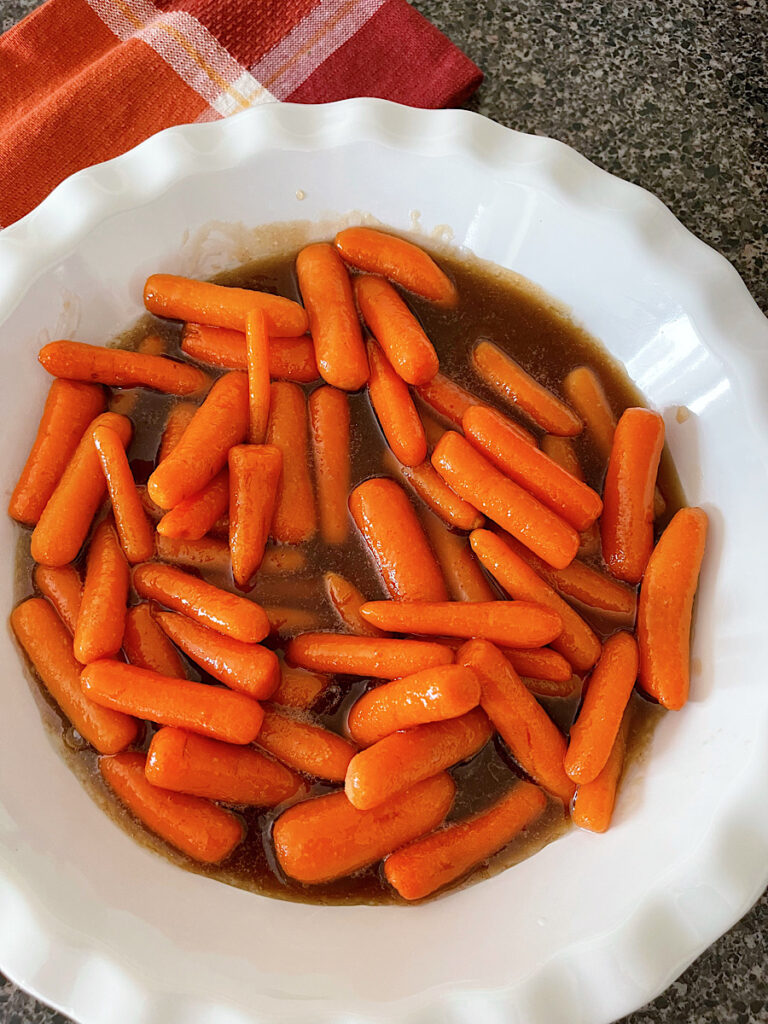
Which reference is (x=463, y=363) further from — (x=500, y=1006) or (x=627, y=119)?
(x=500, y=1006)

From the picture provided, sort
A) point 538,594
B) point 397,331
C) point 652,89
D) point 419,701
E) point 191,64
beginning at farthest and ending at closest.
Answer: point 652,89 < point 191,64 < point 397,331 < point 538,594 < point 419,701

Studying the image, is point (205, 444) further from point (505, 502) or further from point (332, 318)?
point (505, 502)

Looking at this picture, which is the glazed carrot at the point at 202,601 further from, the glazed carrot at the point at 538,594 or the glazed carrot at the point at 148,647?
the glazed carrot at the point at 538,594

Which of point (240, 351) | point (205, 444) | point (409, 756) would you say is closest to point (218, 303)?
point (240, 351)

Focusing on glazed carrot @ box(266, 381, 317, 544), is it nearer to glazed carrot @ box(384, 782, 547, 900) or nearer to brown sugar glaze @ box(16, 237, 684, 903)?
brown sugar glaze @ box(16, 237, 684, 903)

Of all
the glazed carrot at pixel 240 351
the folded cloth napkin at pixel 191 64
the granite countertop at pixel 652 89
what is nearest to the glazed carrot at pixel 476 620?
the glazed carrot at pixel 240 351

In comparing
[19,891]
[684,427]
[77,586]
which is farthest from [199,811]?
[684,427]
